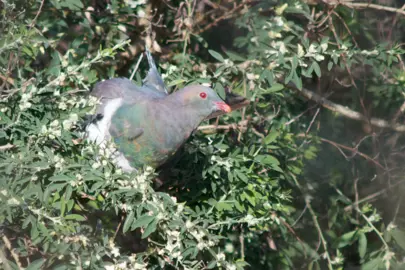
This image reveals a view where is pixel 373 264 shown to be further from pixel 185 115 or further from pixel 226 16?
pixel 226 16

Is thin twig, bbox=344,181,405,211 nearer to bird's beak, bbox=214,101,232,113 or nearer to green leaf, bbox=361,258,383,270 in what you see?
green leaf, bbox=361,258,383,270

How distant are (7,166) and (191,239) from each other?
735 millimetres

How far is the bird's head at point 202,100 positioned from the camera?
357 cm

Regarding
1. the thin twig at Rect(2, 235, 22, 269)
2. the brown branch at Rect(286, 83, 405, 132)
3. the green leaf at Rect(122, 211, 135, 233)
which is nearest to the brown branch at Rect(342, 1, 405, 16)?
the brown branch at Rect(286, 83, 405, 132)

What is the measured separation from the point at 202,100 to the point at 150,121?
0.82ft

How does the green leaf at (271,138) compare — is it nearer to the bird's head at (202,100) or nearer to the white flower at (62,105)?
the bird's head at (202,100)

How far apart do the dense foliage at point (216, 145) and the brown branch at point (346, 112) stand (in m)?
0.01

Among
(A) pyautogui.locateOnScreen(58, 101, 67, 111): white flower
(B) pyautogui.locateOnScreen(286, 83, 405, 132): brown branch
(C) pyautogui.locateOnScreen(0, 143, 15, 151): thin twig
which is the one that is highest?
(A) pyautogui.locateOnScreen(58, 101, 67, 111): white flower

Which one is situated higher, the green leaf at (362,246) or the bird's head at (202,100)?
the bird's head at (202,100)

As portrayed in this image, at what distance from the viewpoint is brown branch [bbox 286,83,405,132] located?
453 centimetres

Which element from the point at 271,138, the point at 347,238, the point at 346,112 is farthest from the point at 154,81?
the point at 347,238

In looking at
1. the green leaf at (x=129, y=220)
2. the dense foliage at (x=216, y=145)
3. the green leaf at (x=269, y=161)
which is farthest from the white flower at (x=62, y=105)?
the green leaf at (x=269, y=161)

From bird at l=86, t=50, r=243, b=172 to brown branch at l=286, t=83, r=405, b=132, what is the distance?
987 mm

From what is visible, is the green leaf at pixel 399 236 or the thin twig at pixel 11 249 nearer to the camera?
the thin twig at pixel 11 249
